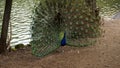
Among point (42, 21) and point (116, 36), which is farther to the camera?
point (116, 36)

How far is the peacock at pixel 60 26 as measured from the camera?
9711 millimetres

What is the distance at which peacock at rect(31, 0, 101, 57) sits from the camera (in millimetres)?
9711

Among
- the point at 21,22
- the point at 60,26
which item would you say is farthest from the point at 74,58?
the point at 21,22

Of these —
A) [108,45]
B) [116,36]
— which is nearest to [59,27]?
[108,45]

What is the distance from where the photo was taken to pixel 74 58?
355 inches

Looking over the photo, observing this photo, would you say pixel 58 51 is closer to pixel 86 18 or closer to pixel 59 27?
pixel 59 27

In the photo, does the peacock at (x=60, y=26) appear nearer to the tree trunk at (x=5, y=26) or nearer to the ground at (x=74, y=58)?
the ground at (x=74, y=58)

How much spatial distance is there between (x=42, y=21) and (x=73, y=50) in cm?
146

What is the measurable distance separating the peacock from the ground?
1.02 feet

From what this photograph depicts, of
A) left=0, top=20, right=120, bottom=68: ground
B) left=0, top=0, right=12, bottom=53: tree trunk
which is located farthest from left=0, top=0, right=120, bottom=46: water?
left=0, top=20, right=120, bottom=68: ground

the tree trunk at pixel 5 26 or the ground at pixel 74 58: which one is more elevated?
the tree trunk at pixel 5 26

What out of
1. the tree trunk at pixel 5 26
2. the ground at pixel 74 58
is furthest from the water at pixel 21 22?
the ground at pixel 74 58

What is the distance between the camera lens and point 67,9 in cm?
1009

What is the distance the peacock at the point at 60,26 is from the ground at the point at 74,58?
312 mm
